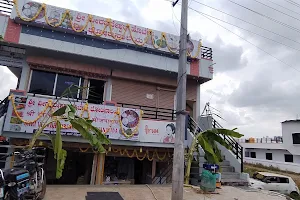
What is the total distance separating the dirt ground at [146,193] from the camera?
6.88m

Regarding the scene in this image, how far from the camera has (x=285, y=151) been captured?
2850 cm

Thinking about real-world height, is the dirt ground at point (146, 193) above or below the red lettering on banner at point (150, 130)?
below

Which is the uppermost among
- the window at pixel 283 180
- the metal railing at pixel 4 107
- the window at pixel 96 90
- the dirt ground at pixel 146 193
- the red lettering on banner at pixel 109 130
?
the window at pixel 96 90

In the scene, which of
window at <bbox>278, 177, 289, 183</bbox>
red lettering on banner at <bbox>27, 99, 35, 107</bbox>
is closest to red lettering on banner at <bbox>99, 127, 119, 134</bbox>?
red lettering on banner at <bbox>27, 99, 35, 107</bbox>

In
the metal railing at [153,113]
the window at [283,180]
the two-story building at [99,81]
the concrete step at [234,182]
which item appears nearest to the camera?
the two-story building at [99,81]

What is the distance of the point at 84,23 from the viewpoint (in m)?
10.7

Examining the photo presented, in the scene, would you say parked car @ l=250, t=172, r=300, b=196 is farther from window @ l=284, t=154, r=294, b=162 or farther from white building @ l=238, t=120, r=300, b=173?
window @ l=284, t=154, r=294, b=162

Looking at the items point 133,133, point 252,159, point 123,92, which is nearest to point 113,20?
point 123,92

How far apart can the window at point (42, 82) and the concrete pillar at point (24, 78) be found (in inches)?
9.6

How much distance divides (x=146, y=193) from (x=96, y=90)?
618cm

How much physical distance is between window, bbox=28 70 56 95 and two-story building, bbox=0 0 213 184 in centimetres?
4

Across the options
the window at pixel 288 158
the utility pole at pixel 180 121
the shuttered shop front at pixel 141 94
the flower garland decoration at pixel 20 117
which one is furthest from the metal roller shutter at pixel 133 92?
the window at pixel 288 158

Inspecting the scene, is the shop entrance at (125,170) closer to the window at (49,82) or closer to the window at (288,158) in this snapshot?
the window at (49,82)

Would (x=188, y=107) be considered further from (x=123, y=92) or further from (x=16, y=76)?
(x=16, y=76)
